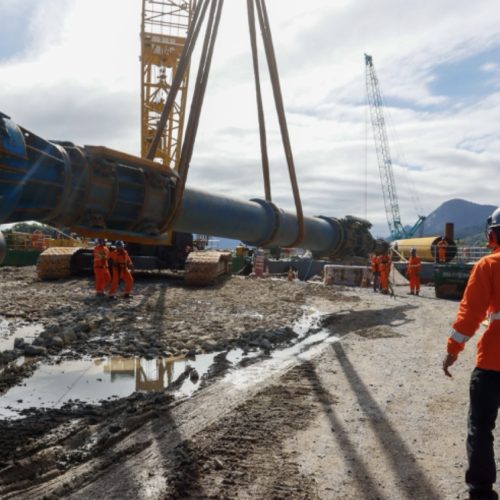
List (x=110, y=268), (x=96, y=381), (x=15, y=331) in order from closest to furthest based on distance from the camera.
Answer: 1. (x=96, y=381)
2. (x=15, y=331)
3. (x=110, y=268)

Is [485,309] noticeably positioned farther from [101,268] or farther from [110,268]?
[110,268]

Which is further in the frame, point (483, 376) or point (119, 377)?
point (119, 377)

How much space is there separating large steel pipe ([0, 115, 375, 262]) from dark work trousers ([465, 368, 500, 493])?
4386 millimetres

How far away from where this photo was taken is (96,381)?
678 centimetres

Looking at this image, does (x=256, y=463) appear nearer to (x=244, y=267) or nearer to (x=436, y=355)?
(x=436, y=355)

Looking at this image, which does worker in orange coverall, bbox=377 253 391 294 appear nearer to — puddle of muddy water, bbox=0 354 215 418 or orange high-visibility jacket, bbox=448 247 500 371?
puddle of muddy water, bbox=0 354 215 418

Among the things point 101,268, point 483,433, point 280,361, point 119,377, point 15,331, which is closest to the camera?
point 483,433

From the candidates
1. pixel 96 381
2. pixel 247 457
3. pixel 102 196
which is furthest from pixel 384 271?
pixel 247 457

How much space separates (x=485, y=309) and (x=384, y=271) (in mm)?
14707

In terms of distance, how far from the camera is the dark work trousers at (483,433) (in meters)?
3.42

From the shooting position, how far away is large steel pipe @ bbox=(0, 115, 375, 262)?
517 cm

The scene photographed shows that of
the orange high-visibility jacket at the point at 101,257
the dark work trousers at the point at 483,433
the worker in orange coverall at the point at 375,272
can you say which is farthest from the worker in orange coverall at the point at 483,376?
the worker in orange coverall at the point at 375,272

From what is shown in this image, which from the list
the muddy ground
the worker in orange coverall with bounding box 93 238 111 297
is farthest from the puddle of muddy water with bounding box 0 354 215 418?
the worker in orange coverall with bounding box 93 238 111 297

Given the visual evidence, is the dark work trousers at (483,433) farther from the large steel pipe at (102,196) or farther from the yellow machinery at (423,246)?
the yellow machinery at (423,246)
